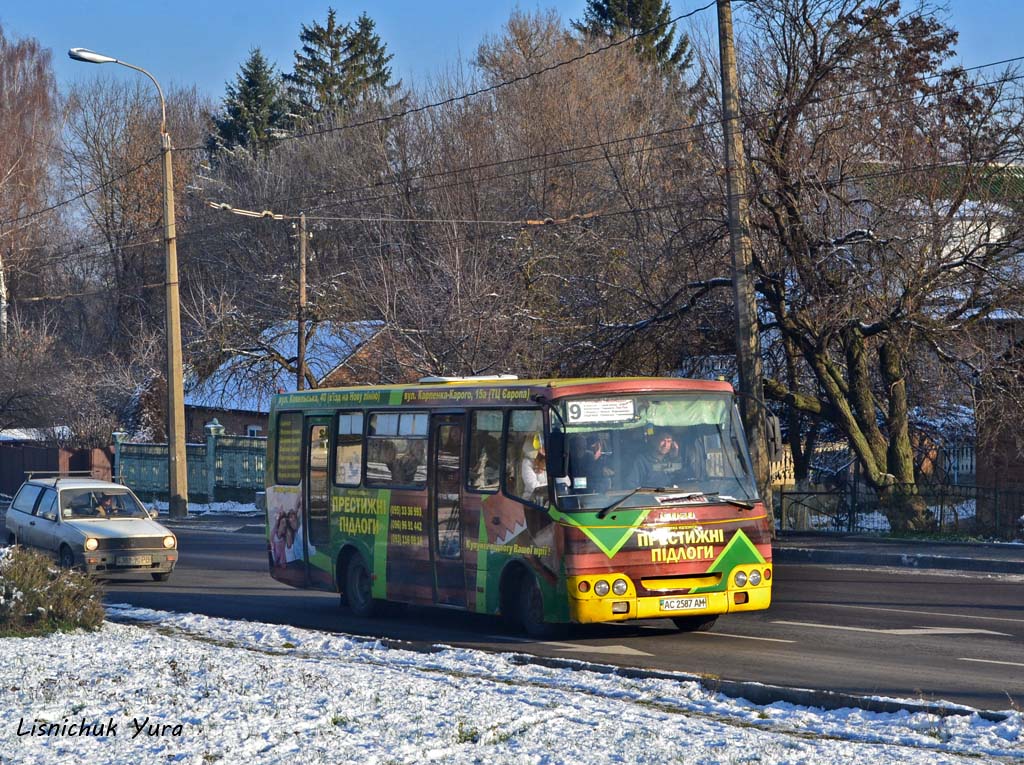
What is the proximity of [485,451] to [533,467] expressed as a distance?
2.99ft

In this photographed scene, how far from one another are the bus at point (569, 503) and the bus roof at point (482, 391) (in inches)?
0.8

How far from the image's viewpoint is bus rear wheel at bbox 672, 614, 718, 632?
539 inches

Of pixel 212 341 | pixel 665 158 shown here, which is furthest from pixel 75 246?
pixel 665 158

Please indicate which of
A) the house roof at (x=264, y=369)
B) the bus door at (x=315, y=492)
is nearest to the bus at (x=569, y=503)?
the bus door at (x=315, y=492)

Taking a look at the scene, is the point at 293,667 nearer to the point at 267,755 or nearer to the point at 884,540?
the point at 267,755

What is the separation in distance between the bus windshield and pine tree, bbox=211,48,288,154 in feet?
203

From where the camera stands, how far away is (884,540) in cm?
2417

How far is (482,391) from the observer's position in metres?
14.0

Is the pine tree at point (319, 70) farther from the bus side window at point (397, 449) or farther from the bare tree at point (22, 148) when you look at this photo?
the bus side window at point (397, 449)

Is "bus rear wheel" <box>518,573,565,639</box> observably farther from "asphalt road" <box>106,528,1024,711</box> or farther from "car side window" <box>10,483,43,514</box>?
"car side window" <box>10,483,43,514</box>

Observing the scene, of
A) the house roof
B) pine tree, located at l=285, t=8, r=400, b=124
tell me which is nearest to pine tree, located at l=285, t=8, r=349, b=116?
pine tree, located at l=285, t=8, r=400, b=124

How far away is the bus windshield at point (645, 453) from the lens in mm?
12602

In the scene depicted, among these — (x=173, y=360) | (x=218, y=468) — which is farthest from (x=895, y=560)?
(x=218, y=468)
